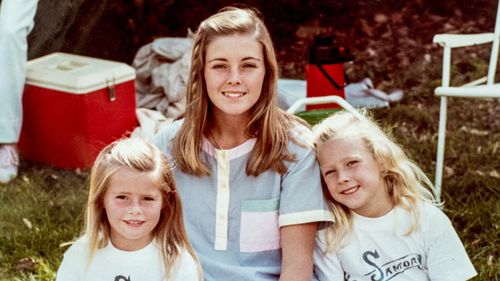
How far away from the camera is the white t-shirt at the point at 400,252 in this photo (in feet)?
7.37

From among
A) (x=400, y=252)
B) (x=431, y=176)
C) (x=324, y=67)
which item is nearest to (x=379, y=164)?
(x=400, y=252)

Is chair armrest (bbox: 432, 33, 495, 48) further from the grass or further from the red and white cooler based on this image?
the red and white cooler

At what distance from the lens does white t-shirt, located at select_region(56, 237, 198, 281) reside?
83.4 inches

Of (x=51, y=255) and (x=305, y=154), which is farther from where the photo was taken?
(x=51, y=255)

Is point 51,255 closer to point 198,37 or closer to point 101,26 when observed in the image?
point 198,37

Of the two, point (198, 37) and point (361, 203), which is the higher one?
point (198, 37)

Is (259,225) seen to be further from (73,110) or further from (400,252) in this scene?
(73,110)

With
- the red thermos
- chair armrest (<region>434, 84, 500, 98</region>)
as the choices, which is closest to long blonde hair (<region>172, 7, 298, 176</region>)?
chair armrest (<region>434, 84, 500, 98</region>)

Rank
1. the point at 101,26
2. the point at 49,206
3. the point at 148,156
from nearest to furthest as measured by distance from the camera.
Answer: the point at 148,156
the point at 49,206
the point at 101,26

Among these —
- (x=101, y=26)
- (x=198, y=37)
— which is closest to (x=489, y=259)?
(x=198, y=37)

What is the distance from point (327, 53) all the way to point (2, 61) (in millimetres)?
1538

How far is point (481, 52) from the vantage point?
5.34 meters

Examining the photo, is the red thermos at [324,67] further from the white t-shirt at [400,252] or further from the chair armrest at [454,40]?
the white t-shirt at [400,252]

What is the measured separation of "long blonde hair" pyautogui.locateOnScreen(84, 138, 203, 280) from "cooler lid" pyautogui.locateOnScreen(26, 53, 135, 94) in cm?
189
